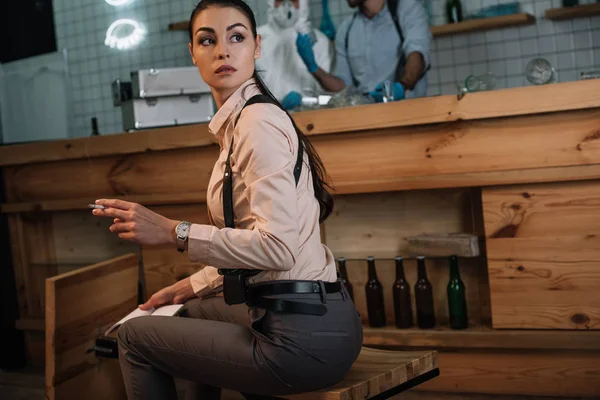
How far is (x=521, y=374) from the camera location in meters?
2.37

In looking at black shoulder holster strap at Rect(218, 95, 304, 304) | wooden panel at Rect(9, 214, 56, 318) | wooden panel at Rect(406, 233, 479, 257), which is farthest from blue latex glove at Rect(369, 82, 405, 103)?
wooden panel at Rect(9, 214, 56, 318)

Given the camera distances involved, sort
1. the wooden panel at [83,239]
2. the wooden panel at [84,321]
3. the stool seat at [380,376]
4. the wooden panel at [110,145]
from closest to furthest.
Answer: the stool seat at [380,376] → the wooden panel at [84,321] → the wooden panel at [110,145] → the wooden panel at [83,239]

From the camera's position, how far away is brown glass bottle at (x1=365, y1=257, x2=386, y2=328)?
8.42 ft

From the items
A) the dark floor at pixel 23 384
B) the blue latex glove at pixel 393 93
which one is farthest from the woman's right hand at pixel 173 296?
A: the dark floor at pixel 23 384

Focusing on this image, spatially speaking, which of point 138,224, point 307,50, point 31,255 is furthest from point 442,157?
point 31,255

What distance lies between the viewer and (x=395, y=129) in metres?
2.42

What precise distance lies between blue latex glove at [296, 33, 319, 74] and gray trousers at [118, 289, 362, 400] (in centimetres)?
225

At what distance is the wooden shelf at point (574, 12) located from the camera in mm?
4117

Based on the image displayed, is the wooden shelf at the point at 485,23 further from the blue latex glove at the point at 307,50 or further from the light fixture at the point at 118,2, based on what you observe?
the light fixture at the point at 118,2

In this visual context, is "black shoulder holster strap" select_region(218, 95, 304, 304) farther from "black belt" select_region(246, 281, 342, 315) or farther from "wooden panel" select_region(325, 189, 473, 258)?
"wooden panel" select_region(325, 189, 473, 258)

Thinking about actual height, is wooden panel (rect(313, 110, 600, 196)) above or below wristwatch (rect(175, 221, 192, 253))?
above

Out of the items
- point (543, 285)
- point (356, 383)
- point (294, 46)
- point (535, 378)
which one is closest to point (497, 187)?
point (543, 285)

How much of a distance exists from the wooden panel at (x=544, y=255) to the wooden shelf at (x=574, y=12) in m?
2.31

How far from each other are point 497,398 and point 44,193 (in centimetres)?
206
